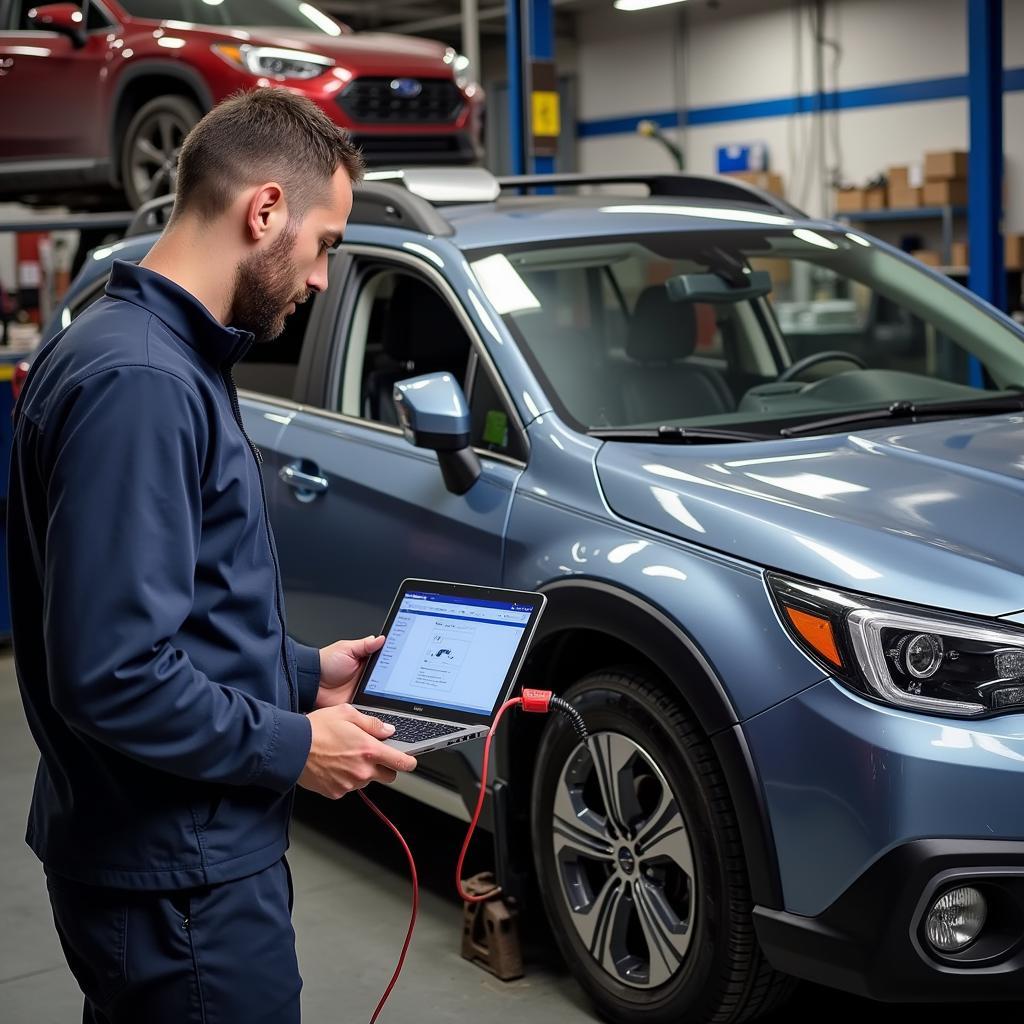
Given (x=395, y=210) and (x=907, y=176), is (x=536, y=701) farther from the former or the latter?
(x=907, y=176)

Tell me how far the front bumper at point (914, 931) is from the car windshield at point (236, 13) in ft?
20.2

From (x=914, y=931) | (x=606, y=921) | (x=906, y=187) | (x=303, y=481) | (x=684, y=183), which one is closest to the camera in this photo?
(x=914, y=931)

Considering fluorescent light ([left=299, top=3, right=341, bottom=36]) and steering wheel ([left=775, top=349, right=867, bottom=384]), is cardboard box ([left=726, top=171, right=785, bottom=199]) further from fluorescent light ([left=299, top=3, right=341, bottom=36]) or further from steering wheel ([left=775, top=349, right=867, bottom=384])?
steering wheel ([left=775, top=349, right=867, bottom=384])

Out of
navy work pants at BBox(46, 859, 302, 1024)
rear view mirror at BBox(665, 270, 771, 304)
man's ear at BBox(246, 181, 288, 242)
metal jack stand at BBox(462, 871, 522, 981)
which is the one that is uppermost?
rear view mirror at BBox(665, 270, 771, 304)

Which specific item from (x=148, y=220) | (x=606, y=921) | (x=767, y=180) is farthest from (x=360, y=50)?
(x=767, y=180)

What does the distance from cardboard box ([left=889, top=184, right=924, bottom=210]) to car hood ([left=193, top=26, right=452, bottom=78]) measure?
835 cm

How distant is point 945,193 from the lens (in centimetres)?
1453

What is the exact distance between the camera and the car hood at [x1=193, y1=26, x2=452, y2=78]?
23.9 feet

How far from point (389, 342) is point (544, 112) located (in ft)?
14.6

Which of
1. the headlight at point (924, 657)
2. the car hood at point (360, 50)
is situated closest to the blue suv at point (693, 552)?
the headlight at point (924, 657)

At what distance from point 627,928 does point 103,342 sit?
6.42 feet

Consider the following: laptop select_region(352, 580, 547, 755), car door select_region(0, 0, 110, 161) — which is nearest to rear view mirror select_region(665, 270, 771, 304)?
laptop select_region(352, 580, 547, 755)

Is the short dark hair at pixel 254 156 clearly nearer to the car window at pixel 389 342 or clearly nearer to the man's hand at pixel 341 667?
the man's hand at pixel 341 667

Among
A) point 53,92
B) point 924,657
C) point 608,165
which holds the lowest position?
point 924,657
